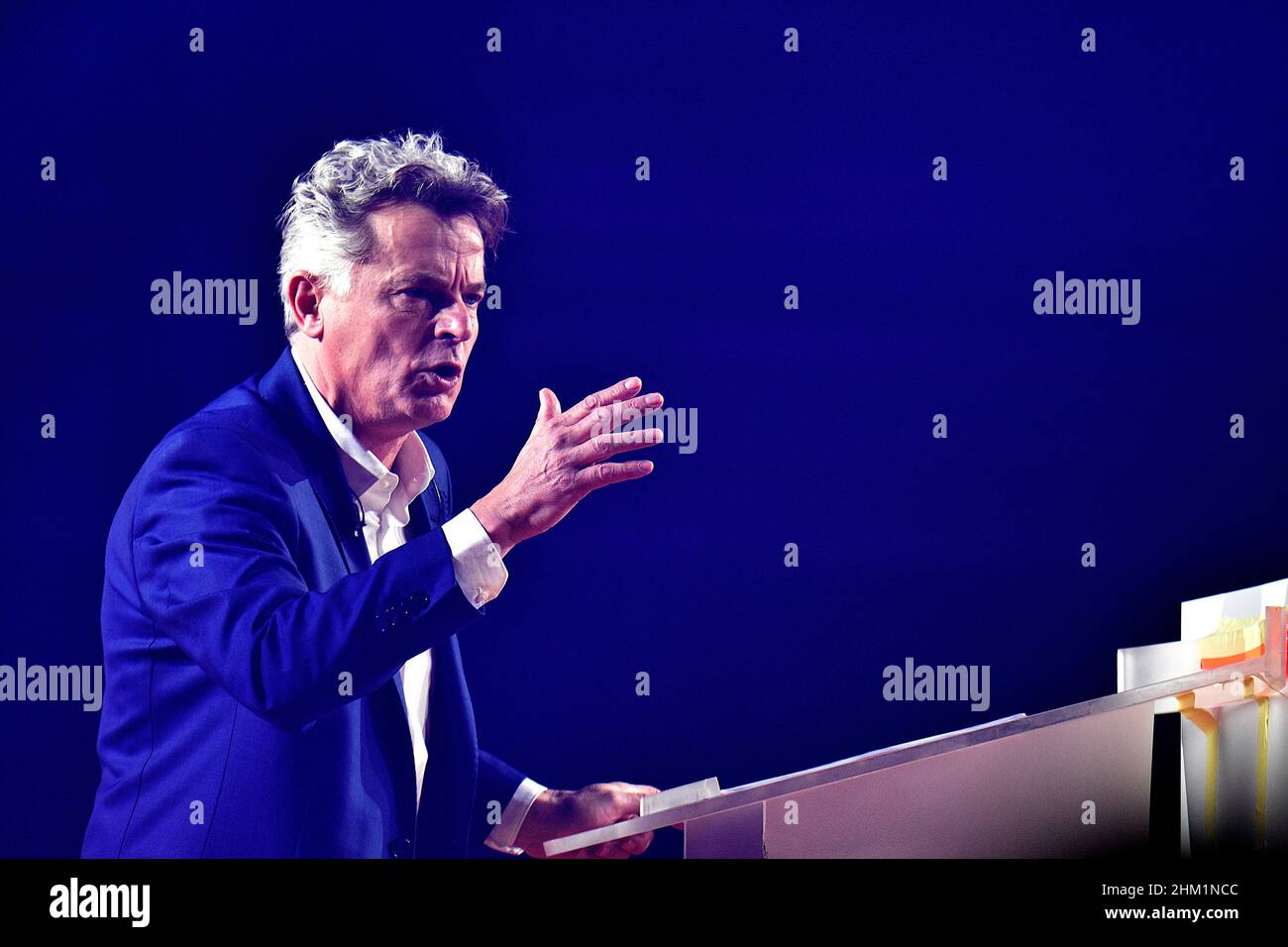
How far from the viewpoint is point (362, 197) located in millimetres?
3633

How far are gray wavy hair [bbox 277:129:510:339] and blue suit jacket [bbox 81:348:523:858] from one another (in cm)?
34

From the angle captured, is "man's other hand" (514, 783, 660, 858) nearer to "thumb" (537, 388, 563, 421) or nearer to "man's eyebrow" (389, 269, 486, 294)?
"thumb" (537, 388, 563, 421)

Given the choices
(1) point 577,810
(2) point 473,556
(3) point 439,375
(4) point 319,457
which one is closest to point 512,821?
(1) point 577,810

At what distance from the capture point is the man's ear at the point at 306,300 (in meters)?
3.60

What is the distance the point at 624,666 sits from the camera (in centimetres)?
366

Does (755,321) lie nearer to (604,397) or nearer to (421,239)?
(604,397)

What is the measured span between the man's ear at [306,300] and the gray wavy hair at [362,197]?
2cm

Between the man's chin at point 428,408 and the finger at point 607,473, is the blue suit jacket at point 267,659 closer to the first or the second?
the man's chin at point 428,408

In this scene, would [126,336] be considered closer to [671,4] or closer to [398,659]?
[398,659]

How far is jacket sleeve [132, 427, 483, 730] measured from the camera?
3.26 meters

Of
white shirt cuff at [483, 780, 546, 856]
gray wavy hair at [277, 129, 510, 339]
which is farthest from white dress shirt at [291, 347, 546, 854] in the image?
gray wavy hair at [277, 129, 510, 339]

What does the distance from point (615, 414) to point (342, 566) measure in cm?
83

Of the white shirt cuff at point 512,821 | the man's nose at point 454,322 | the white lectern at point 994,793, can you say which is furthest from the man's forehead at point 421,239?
the white lectern at point 994,793
